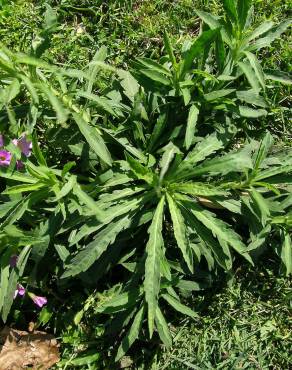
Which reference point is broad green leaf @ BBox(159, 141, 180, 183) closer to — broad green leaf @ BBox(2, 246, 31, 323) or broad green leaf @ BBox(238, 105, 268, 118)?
broad green leaf @ BBox(238, 105, 268, 118)

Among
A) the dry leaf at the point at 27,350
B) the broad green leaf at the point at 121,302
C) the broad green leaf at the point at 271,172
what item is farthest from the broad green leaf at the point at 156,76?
the dry leaf at the point at 27,350

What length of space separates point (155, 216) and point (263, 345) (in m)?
1.42

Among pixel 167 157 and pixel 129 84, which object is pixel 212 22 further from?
pixel 167 157

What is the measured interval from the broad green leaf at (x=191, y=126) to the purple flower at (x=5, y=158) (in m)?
1.04

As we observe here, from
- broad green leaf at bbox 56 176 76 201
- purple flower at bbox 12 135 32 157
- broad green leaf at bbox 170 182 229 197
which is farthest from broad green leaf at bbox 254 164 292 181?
purple flower at bbox 12 135 32 157

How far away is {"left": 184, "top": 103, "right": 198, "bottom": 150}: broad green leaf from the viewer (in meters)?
3.04

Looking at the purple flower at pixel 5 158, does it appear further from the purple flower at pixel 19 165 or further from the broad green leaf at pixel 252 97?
the broad green leaf at pixel 252 97

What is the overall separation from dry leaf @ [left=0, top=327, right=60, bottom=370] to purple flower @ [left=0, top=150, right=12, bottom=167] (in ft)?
4.69

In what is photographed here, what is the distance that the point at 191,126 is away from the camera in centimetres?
306

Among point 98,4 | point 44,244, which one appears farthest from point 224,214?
point 98,4

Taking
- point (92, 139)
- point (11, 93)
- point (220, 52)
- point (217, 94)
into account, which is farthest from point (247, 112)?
point (11, 93)

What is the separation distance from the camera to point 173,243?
11.8 ft

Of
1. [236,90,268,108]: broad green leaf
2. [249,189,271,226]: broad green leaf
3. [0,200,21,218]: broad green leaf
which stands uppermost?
[0,200,21,218]: broad green leaf

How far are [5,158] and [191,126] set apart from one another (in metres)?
1.11
